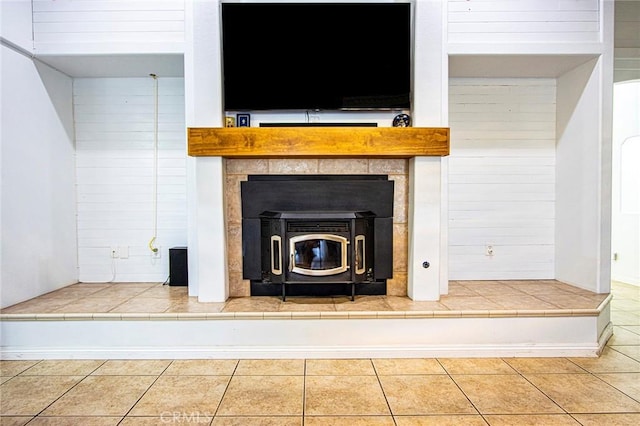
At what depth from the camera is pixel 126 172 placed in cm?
338

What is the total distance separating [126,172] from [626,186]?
5740mm

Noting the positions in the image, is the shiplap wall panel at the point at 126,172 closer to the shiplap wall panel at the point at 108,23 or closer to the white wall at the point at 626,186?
the shiplap wall panel at the point at 108,23

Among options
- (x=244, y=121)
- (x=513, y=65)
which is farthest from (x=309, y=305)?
(x=513, y=65)

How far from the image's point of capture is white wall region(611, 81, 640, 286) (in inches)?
173

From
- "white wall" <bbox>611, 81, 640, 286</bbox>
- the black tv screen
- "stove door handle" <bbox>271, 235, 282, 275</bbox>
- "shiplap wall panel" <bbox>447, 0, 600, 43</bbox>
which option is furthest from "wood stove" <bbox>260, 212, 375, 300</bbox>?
"white wall" <bbox>611, 81, 640, 286</bbox>

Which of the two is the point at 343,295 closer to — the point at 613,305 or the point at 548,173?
the point at 548,173

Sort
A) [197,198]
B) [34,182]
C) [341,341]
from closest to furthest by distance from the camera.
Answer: [341,341], [197,198], [34,182]

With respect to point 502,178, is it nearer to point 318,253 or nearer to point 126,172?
point 318,253

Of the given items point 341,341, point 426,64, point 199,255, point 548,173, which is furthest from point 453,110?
point 199,255

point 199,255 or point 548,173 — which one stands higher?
point 548,173

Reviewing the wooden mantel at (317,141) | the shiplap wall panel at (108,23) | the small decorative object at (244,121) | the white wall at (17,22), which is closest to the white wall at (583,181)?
the wooden mantel at (317,141)

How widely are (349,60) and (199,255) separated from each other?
1.82 m

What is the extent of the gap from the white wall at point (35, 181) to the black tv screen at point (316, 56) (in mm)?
1560

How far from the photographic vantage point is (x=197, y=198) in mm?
2705
